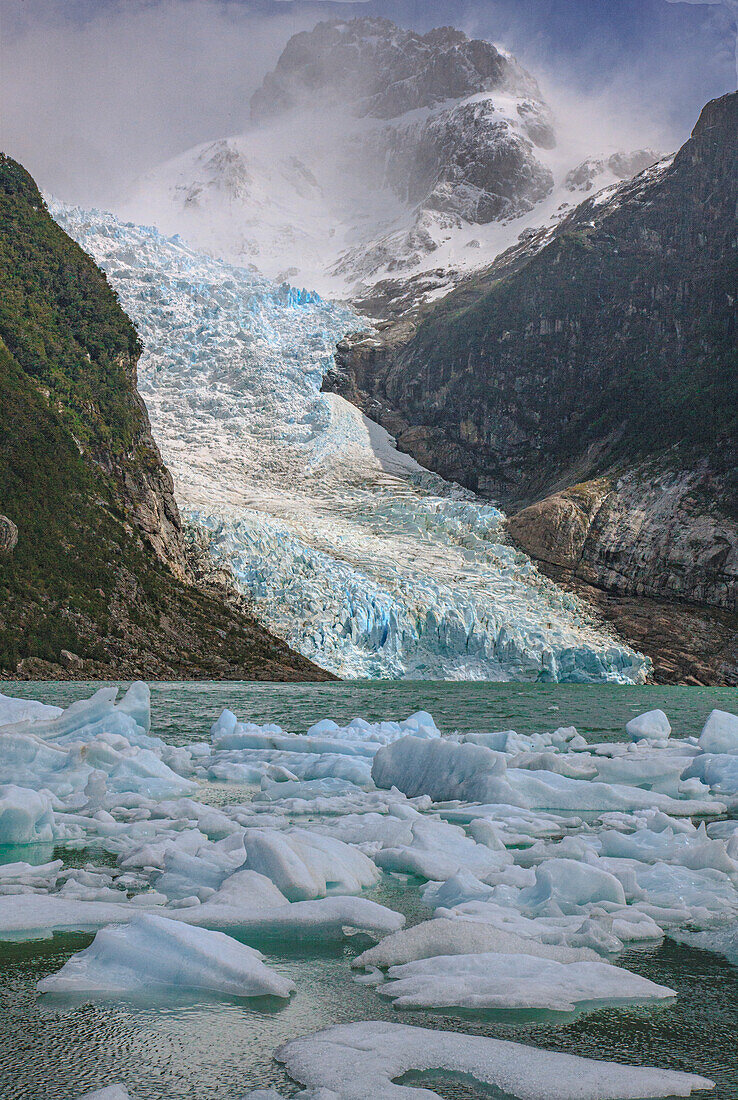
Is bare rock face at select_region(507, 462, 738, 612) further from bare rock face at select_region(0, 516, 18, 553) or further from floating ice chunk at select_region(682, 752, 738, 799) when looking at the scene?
floating ice chunk at select_region(682, 752, 738, 799)

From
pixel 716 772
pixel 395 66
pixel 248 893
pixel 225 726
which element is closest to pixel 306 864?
pixel 248 893

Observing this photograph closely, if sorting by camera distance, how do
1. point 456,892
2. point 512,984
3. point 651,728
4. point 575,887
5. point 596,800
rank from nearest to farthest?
point 512,984 → point 575,887 → point 456,892 → point 596,800 → point 651,728

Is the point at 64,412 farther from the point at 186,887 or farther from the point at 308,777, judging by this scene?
the point at 186,887

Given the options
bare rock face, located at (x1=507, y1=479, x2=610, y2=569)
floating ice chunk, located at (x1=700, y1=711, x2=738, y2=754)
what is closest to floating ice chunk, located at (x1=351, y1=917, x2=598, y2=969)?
floating ice chunk, located at (x1=700, y1=711, x2=738, y2=754)

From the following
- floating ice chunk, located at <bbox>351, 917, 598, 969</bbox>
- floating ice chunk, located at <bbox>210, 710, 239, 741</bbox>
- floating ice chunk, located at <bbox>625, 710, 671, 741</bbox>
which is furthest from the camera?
floating ice chunk, located at <bbox>210, 710, 239, 741</bbox>

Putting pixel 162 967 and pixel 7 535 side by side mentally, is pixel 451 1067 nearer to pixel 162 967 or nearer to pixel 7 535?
pixel 162 967

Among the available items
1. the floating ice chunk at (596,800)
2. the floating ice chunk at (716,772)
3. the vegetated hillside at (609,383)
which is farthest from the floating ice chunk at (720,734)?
the vegetated hillside at (609,383)
